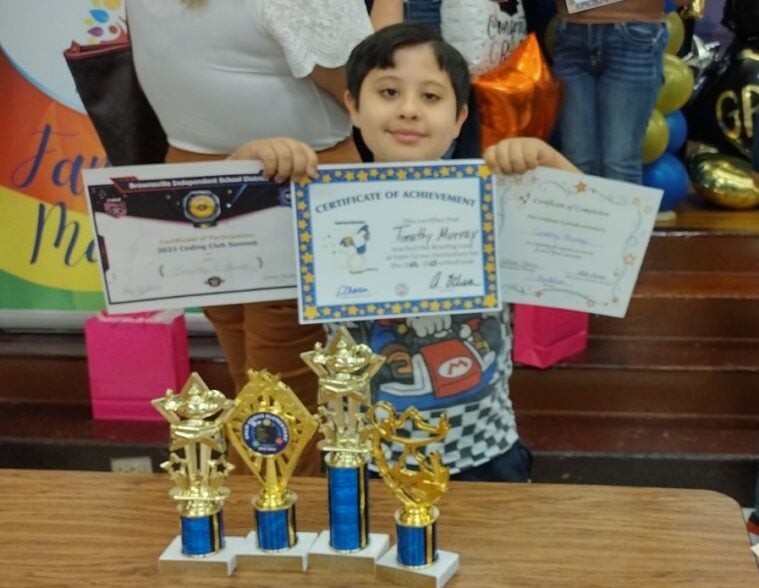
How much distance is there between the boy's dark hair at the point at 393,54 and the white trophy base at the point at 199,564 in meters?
0.64

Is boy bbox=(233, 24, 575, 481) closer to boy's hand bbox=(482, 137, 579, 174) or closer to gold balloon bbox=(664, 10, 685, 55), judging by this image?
boy's hand bbox=(482, 137, 579, 174)

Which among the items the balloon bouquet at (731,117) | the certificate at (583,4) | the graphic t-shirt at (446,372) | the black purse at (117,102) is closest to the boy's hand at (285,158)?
the graphic t-shirt at (446,372)

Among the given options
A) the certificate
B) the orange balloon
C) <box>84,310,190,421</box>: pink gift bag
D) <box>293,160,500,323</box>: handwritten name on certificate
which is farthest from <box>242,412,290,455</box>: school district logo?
the certificate

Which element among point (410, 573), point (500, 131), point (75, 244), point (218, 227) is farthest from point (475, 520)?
point (75, 244)

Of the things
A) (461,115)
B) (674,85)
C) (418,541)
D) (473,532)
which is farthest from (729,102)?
(418,541)

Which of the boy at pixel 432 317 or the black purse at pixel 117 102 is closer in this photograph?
the boy at pixel 432 317

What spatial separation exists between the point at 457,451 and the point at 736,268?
1.81 metres

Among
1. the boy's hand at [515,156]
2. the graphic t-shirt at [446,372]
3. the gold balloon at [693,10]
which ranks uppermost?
the gold balloon at [693,10]

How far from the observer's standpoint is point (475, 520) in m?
1.12

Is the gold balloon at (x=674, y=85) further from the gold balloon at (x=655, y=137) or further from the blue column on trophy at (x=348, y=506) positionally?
the blue column on trophy at (x=348, y=506)

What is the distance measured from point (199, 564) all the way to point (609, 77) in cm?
211

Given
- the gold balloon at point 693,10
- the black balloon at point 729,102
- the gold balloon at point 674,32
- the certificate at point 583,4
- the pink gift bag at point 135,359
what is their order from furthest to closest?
the black balloon at point 729,102, the gold balloon at point 674,32, the gold balloon at point 693,10, the certificate at point 583,4, the pink gift bag at point 135,359

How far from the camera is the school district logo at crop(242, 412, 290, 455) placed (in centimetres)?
101

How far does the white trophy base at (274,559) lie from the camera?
102 centimetres
